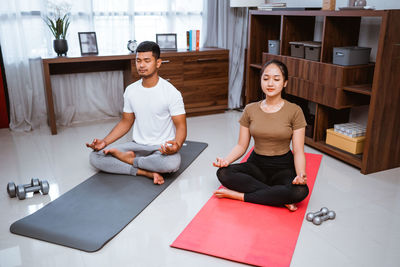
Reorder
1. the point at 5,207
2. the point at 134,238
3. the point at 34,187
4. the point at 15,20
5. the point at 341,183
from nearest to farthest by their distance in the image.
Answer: the point at 134,238
the point at 5,207
the point at 34,187
the point at 341,183
the point at 15,20

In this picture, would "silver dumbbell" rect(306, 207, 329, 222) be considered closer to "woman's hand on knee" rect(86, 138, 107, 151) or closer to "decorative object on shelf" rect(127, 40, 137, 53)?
"woman's hand on knee" rect(86, 138, 107, 151)

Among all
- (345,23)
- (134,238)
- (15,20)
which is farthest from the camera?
(15,20)

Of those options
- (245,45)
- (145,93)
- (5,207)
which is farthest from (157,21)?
(5,207)

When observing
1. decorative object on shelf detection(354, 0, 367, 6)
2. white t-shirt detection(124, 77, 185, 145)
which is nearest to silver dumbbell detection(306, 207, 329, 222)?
white t-shirt detection(124, 77, 185, 145)

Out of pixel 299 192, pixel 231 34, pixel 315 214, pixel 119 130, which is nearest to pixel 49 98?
pixel 119 130

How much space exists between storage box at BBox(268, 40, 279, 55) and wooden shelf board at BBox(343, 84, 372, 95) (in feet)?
3.27

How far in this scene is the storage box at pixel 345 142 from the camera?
9.43 ft

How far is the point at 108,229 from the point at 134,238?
16 cm

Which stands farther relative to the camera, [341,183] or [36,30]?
[36,30]

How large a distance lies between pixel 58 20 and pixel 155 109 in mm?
1592

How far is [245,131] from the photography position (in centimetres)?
237

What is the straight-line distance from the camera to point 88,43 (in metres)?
3.74

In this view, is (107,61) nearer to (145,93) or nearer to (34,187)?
(145,93)

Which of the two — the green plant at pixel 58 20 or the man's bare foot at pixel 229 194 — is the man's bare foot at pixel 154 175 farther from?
the green plant at pixel 58 20
